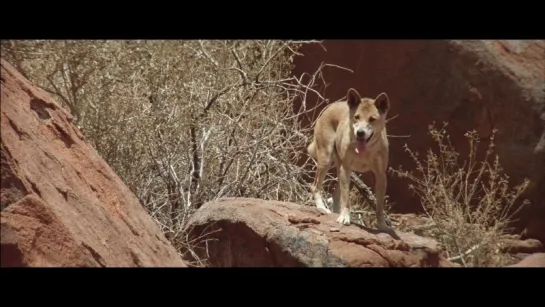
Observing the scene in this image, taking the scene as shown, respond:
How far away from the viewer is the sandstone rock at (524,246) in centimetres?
999

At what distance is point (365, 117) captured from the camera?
275 inches

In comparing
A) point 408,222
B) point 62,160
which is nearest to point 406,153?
point 408,222

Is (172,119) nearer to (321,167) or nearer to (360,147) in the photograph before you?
(321,167)

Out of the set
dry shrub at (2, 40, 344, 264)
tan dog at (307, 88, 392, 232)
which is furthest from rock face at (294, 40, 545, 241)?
tan dog at (307, 88, 392, 232)

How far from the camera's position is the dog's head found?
22.7 feet

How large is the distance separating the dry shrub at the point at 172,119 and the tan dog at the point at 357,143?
1.13m

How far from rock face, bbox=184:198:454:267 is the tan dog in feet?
1.12

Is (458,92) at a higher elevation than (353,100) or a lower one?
lower

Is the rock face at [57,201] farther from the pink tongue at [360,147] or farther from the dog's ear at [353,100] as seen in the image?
the dog's ear at [353,100]

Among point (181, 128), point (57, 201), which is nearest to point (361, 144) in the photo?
point (181, 128)

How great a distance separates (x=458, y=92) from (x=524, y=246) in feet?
7.33

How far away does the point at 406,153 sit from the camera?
445 inches

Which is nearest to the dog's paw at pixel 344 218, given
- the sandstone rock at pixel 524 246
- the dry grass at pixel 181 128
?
the dry grass at pixel 181 128
